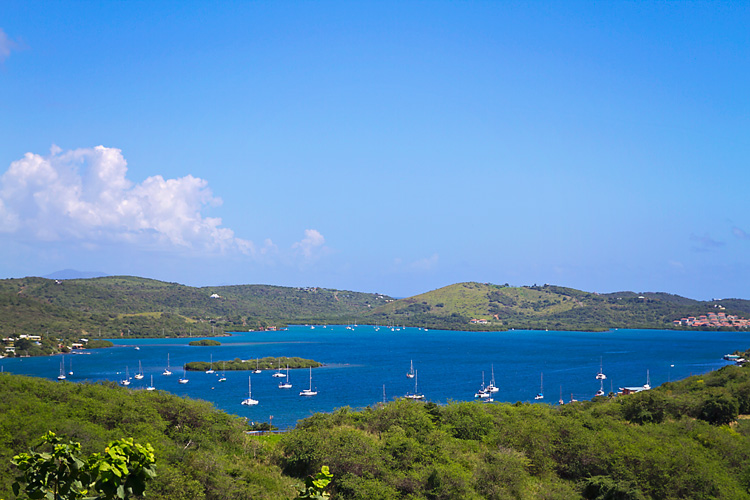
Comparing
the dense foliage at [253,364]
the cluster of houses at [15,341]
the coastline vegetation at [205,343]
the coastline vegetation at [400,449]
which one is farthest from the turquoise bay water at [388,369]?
the coastline vegetation at [400,449]

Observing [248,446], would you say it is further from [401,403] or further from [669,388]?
[669,388]

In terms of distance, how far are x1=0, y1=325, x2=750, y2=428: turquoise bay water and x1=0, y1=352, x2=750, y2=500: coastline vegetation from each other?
124ft

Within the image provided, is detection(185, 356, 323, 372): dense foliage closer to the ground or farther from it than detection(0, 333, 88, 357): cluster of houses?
closer to the ground

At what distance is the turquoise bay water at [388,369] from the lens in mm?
93562

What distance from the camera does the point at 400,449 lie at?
31.3 meters

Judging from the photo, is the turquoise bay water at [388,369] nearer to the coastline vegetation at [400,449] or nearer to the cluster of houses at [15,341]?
the cluster of houses at [15,341]

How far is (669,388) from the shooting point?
64.9 metres

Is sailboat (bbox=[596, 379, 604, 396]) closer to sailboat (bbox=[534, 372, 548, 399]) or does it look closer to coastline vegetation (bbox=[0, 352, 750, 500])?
sailboat (bbox=[534, 372, 548, 399])

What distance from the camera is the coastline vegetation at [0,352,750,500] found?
27109 mm

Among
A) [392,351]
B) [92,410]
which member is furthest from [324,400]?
[392,351]

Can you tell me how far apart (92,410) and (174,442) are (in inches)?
204

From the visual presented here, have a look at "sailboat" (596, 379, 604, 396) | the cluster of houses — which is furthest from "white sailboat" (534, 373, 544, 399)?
the cluster of houses

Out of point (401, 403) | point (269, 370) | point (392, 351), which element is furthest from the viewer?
point (392, 351)

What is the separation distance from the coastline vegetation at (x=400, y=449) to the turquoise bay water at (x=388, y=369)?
37667 millimetres
